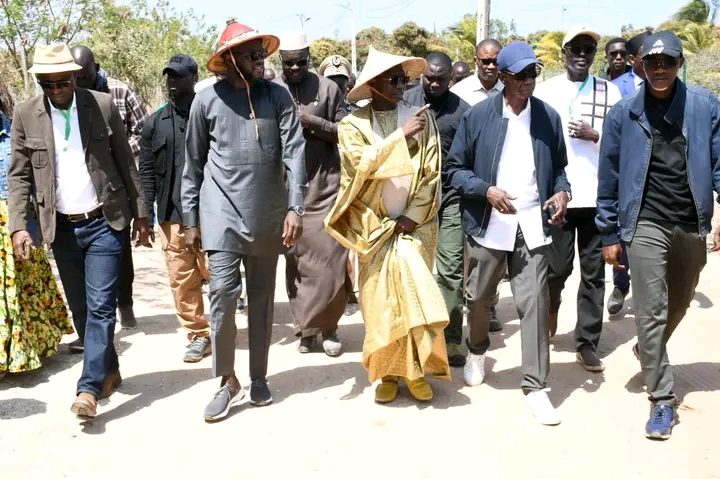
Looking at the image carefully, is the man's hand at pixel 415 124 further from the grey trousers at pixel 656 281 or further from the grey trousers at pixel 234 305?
the grey trousers at pixel 656 281

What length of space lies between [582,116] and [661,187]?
1237 millimetres

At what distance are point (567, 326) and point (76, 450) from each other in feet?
13.3

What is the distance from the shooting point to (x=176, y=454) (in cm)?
440

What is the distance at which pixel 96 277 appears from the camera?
495 cm

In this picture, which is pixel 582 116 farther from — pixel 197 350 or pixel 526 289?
pixel 197 350

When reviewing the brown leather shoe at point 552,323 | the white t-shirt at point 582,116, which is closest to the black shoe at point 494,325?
the brown leather shoe at point 552,323

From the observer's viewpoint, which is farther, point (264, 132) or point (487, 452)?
point (264, 132)

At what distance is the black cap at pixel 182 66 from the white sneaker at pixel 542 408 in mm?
3401

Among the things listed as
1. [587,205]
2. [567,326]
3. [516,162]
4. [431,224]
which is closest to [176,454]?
[431,224]

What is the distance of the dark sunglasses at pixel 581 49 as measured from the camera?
5.73m

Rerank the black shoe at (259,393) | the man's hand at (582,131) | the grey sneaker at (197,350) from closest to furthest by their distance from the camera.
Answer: the black shoe at (259,393) < the man's hand at (582,131) < the grey sneaker at (197,350)

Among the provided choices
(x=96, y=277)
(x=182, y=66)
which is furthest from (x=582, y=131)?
(x=96, y=277)

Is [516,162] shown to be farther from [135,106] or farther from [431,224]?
[135,106]

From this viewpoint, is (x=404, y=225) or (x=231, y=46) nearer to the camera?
(x=231, y=46)
